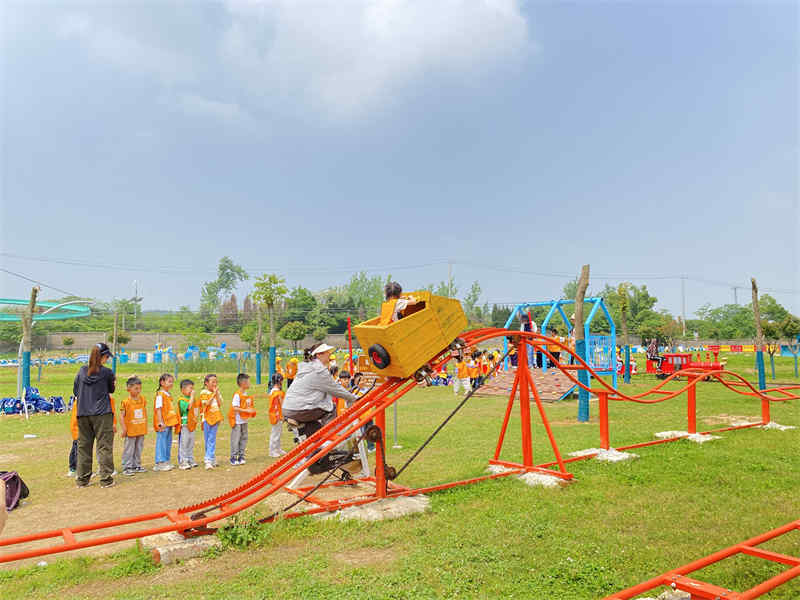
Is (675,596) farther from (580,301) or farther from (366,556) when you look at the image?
(580,301)

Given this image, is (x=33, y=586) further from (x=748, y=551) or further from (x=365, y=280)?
(x=365, y=280)

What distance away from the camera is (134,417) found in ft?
27.2

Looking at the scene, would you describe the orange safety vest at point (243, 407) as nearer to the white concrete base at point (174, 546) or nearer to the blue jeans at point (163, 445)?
the blue jeans at point (163, 445)

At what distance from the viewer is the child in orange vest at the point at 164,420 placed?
339 inches

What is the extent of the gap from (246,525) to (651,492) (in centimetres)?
453

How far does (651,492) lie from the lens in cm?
662

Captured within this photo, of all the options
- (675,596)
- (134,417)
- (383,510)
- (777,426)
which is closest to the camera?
(675,596)

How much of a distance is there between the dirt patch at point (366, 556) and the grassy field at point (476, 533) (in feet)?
0.08

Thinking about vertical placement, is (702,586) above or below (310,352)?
below

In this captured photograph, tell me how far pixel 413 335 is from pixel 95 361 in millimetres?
4503

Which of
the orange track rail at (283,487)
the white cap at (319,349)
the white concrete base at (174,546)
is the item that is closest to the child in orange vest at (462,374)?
the orange track rail at (283,487)

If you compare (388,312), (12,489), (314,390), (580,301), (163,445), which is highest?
(580,301)

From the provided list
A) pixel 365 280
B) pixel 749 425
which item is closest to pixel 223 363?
pixel 749 425

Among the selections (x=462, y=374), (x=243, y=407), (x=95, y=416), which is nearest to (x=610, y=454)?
(x=243, y=407)
